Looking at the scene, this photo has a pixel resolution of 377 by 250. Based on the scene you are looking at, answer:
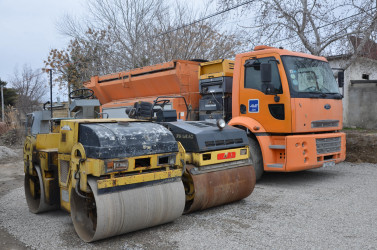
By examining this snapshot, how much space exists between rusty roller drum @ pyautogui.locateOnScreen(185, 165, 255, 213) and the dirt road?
16 cm

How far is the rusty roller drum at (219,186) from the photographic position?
17.0ft

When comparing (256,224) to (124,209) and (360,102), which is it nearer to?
(124,209)

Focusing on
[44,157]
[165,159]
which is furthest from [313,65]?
[44,157]

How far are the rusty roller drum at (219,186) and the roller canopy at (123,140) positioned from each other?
781 millimetres

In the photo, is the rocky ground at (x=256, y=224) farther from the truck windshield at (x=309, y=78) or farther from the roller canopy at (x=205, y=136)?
the truck windshield at (x=309, y=78)

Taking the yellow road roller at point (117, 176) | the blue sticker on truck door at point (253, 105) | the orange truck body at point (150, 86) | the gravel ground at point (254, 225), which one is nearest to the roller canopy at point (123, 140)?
the yellow road roller at point (117, 176)

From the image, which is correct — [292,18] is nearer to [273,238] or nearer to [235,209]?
[235,209]

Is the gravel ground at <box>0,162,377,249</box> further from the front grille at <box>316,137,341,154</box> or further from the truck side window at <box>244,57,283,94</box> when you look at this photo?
the truck side window at <box>244,57,283,94</box>

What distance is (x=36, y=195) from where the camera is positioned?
5.63 metres

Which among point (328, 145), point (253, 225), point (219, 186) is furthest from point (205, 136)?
point (328, 145)

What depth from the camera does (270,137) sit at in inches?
289

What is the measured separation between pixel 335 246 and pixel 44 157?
3.92 metres

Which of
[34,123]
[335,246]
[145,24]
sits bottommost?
[335,246]

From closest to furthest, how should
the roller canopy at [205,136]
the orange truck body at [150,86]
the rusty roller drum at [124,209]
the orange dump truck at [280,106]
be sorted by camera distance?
the rusty roller drum at [124,209]
the roller canopy at [205,136]
the orange dump truck at [280,106]
the orange truck body at [150,86]
